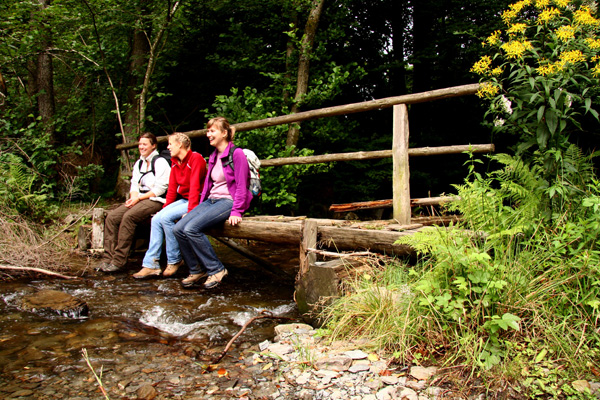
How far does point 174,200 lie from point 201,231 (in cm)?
90

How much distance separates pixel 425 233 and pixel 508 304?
75cm

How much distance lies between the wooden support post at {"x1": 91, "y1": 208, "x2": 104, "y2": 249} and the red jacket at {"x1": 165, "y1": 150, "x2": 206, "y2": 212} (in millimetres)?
1414

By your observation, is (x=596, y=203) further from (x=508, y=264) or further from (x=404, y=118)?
(x=404, y=118)

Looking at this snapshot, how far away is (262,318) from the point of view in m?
3.81

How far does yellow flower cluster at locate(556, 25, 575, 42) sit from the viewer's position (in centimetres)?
268

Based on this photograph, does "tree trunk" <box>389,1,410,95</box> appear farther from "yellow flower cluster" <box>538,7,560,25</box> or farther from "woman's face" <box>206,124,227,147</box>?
"yellow flower cluster" <box>538,7,560,25</box>

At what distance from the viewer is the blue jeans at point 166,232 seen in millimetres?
5035

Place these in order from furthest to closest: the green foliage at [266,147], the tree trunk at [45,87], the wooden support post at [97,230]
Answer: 1. the tree trunk at [45,87]
2. the green foliage at [266,147]
3. the wooden support post at [97,230]

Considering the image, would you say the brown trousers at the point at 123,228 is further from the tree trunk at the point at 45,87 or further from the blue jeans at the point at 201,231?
the tree trunk at the point at 45,87

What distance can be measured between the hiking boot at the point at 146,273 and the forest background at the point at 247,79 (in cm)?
203

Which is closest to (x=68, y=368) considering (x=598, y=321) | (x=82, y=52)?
(x=598, y=321)

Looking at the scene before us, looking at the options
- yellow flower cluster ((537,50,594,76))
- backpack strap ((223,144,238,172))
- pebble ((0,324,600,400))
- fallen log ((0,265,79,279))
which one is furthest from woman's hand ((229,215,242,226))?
yellow flower cluster ((537,50,594,76))

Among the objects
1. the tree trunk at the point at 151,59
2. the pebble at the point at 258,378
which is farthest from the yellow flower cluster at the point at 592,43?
the tree trunk at the point at 151,59

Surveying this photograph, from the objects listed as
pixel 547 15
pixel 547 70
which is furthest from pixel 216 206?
pixel 547 15
